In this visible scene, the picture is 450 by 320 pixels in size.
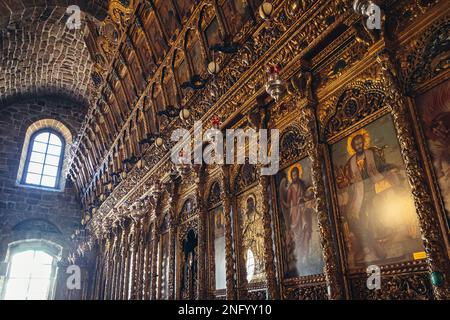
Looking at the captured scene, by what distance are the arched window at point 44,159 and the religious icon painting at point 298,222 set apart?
11993 mm

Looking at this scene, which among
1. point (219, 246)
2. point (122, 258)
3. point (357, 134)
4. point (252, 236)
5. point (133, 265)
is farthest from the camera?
point (122, 258)

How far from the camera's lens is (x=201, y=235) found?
532cm

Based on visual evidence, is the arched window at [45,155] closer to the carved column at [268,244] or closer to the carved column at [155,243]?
the carved column at [155,243]

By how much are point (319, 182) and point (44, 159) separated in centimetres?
1310

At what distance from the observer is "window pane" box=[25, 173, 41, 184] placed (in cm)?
1330

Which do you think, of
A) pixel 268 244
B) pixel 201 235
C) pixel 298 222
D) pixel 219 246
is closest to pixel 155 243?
pixel 201 235

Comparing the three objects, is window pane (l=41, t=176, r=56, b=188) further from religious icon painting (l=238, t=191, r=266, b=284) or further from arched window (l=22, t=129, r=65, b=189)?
religious icon painting (l=238, t=191, r=266, b=284)

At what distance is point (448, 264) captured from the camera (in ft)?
7.43

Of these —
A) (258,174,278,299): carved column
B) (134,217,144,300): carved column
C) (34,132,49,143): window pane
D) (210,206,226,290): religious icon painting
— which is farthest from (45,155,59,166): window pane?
(258,174,278,299): carved column

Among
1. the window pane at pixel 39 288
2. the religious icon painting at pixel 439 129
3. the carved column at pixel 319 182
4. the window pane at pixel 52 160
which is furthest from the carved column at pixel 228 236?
the window pane at pixel 52 160

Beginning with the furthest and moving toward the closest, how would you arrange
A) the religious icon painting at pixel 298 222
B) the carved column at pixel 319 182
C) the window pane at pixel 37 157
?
1. the window pane at pixel 37 157
2. the religious icon painting at pixel 298 222
3. the carved column at pixel 319 182

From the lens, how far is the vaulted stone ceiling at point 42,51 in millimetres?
8953

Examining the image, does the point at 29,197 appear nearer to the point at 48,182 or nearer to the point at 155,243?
the point at 48,182
